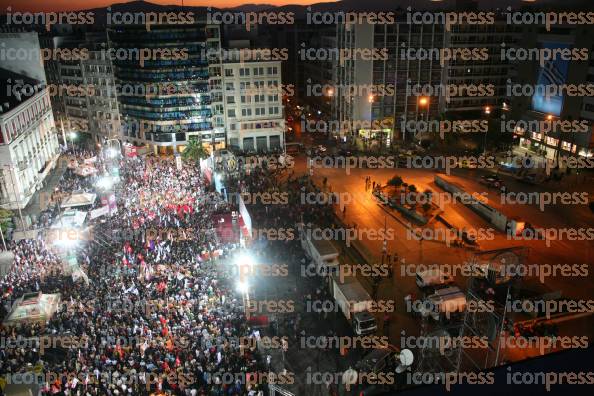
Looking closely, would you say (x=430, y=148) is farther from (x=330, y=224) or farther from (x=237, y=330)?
(x=237, y=330)

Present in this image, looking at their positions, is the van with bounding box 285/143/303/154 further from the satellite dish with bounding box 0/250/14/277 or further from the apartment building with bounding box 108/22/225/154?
the satellite dish with bounding box 0/250/14/277

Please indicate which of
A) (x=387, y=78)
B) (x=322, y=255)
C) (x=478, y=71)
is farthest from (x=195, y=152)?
(x=478, y=71)

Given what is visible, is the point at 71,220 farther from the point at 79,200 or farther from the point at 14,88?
the point at 14,88

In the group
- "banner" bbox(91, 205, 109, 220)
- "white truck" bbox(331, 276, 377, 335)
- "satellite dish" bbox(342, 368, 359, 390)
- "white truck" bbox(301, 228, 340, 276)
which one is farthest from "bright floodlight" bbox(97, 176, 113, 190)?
"satellite dish" bbox(342, 368, 359, 390)

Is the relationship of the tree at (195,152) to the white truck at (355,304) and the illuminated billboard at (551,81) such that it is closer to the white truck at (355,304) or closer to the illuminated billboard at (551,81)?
the white truck at (355,304)

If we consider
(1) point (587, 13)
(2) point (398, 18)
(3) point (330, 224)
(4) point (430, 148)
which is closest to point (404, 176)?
(4) point (430, 148)
